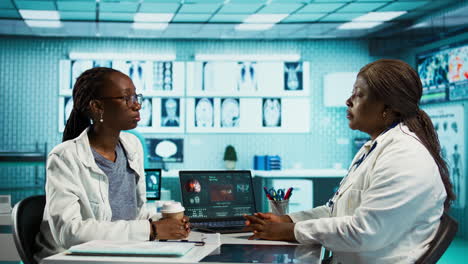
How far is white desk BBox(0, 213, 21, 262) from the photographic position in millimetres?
3412

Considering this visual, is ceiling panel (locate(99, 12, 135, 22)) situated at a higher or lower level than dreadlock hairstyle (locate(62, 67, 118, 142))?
higher

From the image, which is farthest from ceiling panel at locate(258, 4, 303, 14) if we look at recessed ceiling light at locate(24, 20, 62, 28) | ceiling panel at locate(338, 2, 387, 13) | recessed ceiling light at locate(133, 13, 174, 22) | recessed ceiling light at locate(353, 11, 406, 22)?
recessed ceiling light at locate(24, 20, 62, 28)

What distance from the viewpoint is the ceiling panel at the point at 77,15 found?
286 inches

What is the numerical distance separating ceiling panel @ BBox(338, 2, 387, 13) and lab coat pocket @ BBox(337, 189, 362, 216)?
5.22m

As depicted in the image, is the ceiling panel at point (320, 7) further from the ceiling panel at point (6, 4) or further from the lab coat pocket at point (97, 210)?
the lab coat pocket at point (97, 210)

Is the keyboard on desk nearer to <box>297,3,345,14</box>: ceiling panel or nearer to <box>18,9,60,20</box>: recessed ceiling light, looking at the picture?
<box>297,3,345,14</box>: ceiling panel

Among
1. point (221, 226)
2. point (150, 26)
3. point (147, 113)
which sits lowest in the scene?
point (221, 226)

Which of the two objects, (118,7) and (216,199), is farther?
(118,7)

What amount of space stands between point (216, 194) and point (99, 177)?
58cm

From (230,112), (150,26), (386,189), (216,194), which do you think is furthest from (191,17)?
(386,189)

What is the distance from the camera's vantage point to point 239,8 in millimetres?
6977

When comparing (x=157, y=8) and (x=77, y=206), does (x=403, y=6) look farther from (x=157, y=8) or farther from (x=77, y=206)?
(x=77, y=206)

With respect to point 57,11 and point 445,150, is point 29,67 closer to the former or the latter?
point 57,11

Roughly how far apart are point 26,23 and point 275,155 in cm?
414
